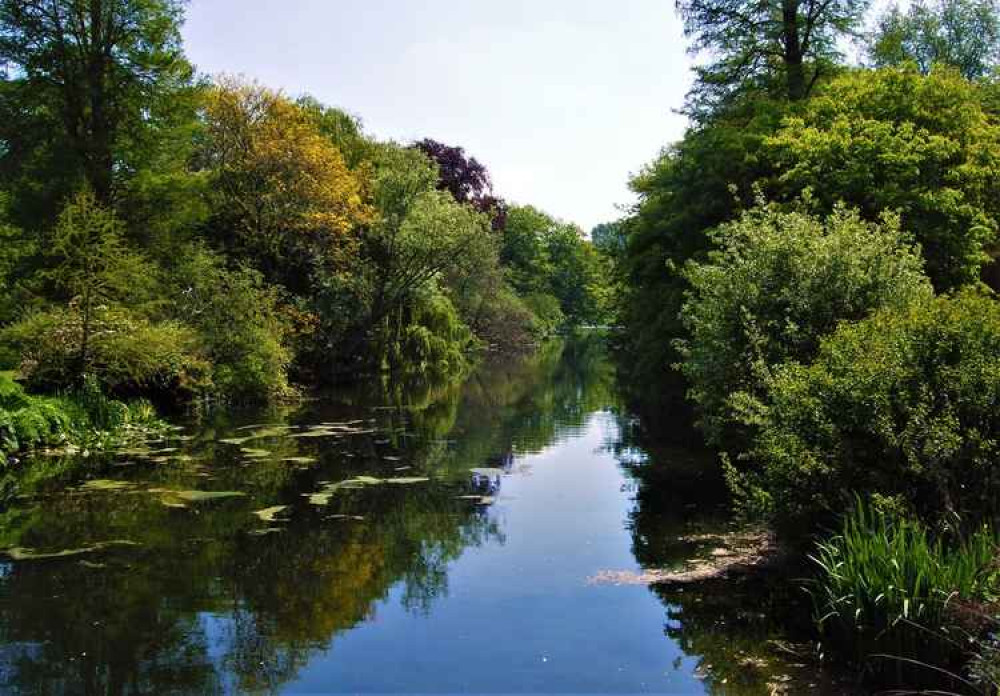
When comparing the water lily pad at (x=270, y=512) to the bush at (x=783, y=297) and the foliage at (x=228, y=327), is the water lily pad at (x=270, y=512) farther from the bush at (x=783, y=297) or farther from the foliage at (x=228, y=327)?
the foliage at (x=228, y=327)

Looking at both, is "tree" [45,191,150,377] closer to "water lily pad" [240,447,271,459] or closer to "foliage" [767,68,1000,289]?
"water lily pad" [240,447,271,459]

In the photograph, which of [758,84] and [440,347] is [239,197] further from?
[758,84]

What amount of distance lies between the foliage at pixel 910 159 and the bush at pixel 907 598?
33.5ft

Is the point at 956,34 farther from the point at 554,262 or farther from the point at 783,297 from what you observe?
the point at 554,262

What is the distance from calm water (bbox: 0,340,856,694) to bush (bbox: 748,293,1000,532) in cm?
149

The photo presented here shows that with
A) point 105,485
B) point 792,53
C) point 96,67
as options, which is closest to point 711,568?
point 105,485

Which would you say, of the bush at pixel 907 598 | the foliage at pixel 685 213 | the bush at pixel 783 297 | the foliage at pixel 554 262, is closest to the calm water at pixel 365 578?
the bush at pixel 907 598

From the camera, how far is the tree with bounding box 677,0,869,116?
2461cm

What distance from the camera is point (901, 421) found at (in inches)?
303

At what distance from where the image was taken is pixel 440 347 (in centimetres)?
4006

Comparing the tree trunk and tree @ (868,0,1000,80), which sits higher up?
tree @ (868,0,1000,80)

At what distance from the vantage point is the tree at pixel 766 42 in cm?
2461

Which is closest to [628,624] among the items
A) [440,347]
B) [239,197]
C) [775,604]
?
[775,604]

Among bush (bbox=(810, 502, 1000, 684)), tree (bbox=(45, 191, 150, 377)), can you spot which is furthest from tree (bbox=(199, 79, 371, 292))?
bush (bbox=(810, 502, 1000, 684))
